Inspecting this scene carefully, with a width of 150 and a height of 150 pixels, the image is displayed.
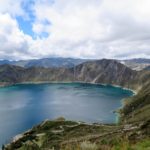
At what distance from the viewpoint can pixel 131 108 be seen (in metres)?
170

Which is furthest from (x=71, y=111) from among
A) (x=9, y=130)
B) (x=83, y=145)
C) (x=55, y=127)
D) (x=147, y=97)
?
(x=83, y=145)

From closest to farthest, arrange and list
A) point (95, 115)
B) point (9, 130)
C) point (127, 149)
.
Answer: point (127, 149) → point (9, 130) → point (95, 115)

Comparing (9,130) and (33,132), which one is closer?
(33,132)

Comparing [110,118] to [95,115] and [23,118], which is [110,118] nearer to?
[95,115]

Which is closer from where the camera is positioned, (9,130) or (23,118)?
(9,130)

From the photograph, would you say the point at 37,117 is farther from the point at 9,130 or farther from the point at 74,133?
the point at 74,133

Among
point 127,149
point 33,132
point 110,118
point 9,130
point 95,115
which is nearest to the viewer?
point 127,149

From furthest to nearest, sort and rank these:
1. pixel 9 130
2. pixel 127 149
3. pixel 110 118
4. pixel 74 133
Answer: pixel 110 118, pixel 9 130, pixel 74 133, pixel 127 149

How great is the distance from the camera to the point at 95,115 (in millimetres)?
166625

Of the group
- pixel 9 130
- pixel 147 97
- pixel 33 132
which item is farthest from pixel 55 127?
pixel 147 97

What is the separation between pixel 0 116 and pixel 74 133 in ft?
301

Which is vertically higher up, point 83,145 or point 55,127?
point 83,145

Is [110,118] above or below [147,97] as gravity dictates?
below

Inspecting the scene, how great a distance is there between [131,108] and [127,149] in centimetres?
16022
